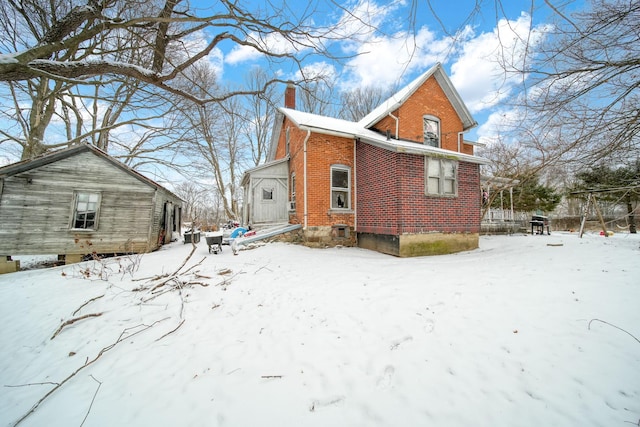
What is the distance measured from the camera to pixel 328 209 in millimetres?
9859

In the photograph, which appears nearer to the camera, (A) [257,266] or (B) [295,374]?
(B) [295,374]

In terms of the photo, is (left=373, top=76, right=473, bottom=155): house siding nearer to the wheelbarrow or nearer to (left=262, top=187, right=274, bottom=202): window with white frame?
(left=262, top=187, right=274, bottom=202): window with white frame

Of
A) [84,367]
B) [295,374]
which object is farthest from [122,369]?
[295,374]

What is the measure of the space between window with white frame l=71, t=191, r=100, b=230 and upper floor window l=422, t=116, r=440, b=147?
14.7 metres

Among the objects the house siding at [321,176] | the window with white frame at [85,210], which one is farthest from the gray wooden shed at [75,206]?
the house siding at [321,176]

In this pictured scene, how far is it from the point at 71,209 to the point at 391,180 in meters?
12.4

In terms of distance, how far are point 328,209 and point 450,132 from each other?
7.48 m

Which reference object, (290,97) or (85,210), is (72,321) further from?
(290,97)

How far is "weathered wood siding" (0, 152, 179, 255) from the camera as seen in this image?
861 cm

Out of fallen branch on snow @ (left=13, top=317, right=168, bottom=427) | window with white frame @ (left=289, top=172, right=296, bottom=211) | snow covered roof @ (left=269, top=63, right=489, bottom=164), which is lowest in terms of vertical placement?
fallen branch on snow @ (left=13, top=317, right=168, bottom=427)

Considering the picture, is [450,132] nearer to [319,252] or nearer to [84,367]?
[319,252]

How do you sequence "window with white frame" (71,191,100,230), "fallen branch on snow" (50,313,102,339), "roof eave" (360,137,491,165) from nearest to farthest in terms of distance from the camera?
"fallen branch on snow" (50,313,102,339) → "roof eave" (360,137,491,165) → "window with white frame" (71,191,100,230)

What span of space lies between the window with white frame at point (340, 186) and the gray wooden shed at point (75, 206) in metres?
8.10

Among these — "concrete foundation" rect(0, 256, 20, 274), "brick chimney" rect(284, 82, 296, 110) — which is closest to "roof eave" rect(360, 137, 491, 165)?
"brick chimney" rect(284, 82, 296, 110)
